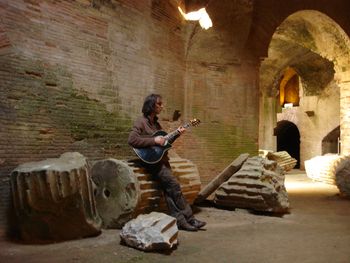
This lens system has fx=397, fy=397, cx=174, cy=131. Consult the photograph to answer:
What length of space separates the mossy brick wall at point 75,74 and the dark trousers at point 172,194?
1415 mm

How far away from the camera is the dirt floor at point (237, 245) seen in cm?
396

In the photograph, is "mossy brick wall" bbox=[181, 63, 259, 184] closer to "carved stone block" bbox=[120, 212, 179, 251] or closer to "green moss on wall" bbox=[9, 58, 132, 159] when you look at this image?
"green moss on wall" bbox=[9, 58, 132, 159]

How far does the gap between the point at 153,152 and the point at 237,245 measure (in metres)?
1.70

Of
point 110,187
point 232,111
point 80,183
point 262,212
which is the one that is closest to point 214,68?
point 232,111

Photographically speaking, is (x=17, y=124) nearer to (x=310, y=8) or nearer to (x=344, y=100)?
(x=310, y=8)

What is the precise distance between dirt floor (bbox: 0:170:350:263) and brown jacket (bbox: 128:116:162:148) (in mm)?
1186

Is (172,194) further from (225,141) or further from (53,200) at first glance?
(225,141)

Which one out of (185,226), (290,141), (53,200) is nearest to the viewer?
(53,200)

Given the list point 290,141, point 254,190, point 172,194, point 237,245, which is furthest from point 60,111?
point 290,141

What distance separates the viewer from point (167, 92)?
324 inches

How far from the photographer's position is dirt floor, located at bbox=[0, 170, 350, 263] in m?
3.96

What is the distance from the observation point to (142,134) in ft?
17.9

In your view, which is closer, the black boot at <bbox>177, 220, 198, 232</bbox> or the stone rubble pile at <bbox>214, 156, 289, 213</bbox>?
the black boot at <bbox>177, 220, 198, 232</bbox>

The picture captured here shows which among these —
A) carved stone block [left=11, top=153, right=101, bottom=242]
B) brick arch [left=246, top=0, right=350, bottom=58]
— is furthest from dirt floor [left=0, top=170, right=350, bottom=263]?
brick arch [left=246, top=0, right=350, bottom=58]
